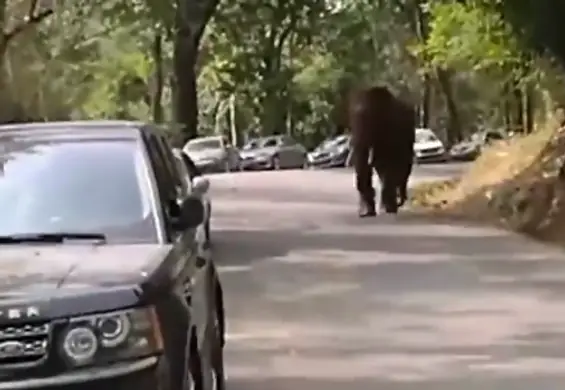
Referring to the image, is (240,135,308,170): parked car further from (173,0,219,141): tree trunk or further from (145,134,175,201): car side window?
(145,134,175,201): car side window

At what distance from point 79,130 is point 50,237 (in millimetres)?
1130

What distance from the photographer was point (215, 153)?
48.2 metres

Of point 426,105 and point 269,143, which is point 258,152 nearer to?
point 269,143

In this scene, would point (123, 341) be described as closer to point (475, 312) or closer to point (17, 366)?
point (17, 366)

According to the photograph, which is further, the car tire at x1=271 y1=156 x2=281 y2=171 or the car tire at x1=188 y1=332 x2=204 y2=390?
the car tire at x1=271 y1=156 x2=281 y2=171

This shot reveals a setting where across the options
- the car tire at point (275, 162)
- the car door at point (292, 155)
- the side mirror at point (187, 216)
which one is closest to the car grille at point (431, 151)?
the car door at point (292, 155)

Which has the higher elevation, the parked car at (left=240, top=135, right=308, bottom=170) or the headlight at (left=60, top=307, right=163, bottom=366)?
the headlight at (left=60, top=307, right=163, bottom=366)

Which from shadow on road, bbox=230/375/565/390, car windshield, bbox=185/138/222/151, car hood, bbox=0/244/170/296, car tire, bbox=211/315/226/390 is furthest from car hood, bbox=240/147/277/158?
car hood, bbox=0/244/170/296

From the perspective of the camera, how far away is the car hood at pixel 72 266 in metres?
5.80

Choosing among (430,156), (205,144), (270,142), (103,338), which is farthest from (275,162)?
(103,338)

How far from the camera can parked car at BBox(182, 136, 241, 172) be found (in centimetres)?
4500

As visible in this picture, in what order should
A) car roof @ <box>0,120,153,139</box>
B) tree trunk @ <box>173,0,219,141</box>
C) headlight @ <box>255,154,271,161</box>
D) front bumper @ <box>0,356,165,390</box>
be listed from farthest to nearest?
headlight @ <box>255,154,271,161</box> → tree trunk @ <box>173,0,219,141</box> → car roof @ <box>0,120,153,139</box> → front bumper @ <box>0,356,165,390</box>

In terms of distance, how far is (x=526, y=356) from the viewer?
1043 centimetres

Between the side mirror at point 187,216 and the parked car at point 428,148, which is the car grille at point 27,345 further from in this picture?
the parked car at point 428,148
